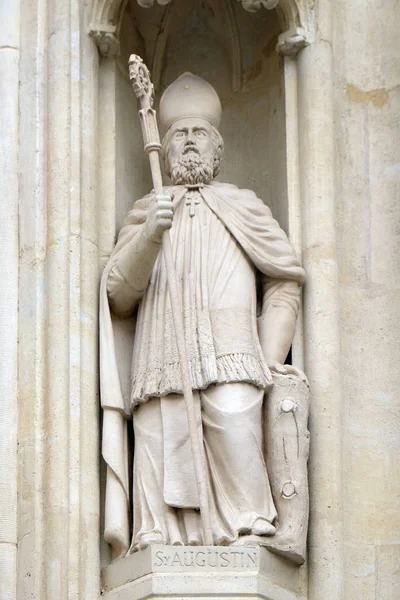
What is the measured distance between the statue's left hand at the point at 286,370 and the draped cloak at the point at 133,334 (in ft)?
0.33

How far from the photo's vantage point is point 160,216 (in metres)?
10.1

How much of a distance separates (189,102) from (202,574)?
234cm

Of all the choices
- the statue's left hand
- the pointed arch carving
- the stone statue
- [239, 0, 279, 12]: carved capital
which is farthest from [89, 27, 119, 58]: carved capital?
the statue's left hand

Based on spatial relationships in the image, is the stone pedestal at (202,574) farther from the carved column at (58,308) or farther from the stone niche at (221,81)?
the stone niche at (221,81)

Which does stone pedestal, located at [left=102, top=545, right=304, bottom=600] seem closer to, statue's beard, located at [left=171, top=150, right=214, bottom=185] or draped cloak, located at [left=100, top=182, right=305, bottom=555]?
draped cloak, located at [left=100, top=182, right=305, bottom=555]

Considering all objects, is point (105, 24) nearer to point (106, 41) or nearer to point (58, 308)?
point (106, 41)

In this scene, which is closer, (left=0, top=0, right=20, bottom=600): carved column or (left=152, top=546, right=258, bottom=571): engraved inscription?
(left=152, top=546, right=258, bottom=571): engraved inscription

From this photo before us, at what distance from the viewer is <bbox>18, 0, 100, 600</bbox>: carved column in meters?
9.95

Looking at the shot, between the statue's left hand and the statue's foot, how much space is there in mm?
708

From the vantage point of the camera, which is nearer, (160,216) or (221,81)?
(160,216)

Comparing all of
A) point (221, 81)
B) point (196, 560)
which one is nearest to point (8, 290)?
point (196, 560)

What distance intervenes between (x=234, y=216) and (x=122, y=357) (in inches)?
32.5

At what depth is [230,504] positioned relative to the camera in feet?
32.7

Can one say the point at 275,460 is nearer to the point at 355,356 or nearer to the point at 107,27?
the point at 355,356
